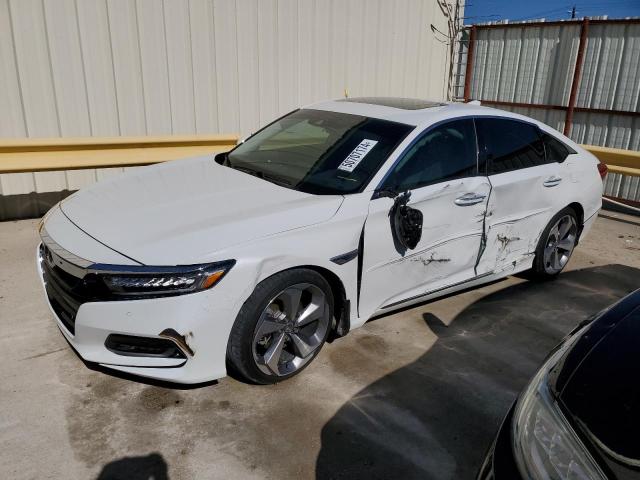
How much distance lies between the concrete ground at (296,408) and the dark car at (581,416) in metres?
1.02

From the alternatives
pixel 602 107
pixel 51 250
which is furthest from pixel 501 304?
pixel 602 107

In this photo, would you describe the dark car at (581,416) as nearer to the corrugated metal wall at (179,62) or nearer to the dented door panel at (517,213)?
the dented door panel at (517,213)

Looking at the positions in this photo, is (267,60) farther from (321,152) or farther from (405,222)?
(405,222)

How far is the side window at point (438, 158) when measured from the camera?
384 cm

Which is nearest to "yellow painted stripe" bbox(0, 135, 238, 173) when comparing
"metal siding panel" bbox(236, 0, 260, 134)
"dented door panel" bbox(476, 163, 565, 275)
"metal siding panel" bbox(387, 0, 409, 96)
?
"metal siding panel" bbox(236, 0, 260, 134)

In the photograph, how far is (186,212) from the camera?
3.35 m

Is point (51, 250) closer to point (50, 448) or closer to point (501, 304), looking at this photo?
point (50, 448)

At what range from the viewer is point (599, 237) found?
7.11 meters

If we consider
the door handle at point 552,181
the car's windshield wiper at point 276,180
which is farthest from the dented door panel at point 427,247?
the door handle at point 552,181

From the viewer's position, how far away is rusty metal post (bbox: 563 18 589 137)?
9.14 meters

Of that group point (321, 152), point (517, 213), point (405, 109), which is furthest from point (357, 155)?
point (517, 213)

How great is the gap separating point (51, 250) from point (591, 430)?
287cm

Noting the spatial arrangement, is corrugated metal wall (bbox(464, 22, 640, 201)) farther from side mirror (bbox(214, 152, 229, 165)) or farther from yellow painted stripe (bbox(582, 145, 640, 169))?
side mirror (bbox(214, 152, 229, 165))

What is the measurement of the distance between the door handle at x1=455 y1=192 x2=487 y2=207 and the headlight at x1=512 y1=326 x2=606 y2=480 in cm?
212
